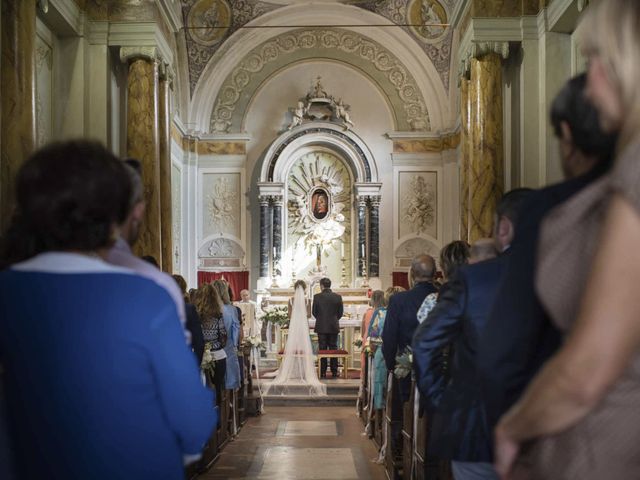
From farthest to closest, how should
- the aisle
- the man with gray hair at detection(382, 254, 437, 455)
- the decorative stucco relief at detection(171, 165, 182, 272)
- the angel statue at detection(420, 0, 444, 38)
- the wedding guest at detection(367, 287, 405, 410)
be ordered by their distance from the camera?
the angel statue at detection(420, 0, 444, 38), the decorative stucco relief at detection(171, 165, 182, 272), the wedding guest at detection(367, 287, 405, 410), the aisle, the man with gray hair at detection(382, 254, 437, 455)

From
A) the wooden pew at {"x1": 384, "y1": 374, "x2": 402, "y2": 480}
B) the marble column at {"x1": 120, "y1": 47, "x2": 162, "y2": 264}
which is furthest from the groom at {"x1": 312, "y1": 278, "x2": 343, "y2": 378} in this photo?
the wooden pew at {"x1": 384, "y1": 374, "x2": 402, "y2": 480}

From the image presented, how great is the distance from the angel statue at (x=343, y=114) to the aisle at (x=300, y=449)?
9.00m

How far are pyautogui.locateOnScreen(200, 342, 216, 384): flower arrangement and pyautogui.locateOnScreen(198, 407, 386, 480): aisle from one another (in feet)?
3.08

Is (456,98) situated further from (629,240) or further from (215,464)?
(629,240)

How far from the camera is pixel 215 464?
825cm

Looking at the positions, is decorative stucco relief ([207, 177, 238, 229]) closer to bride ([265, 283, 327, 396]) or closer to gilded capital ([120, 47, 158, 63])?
bride ([265, 283, 327, 396])

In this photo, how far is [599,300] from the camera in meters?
1.31

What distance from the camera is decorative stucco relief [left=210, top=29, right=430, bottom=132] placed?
19.1 m

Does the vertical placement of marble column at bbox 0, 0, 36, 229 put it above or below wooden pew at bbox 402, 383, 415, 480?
above

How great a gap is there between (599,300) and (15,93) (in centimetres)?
720

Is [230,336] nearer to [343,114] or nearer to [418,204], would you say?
[418,204]

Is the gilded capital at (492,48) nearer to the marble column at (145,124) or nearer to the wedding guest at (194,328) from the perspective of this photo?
the marble column at (145,124)

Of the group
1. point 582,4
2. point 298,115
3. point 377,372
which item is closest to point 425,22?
point 298,115

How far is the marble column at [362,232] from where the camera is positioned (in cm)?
1891
